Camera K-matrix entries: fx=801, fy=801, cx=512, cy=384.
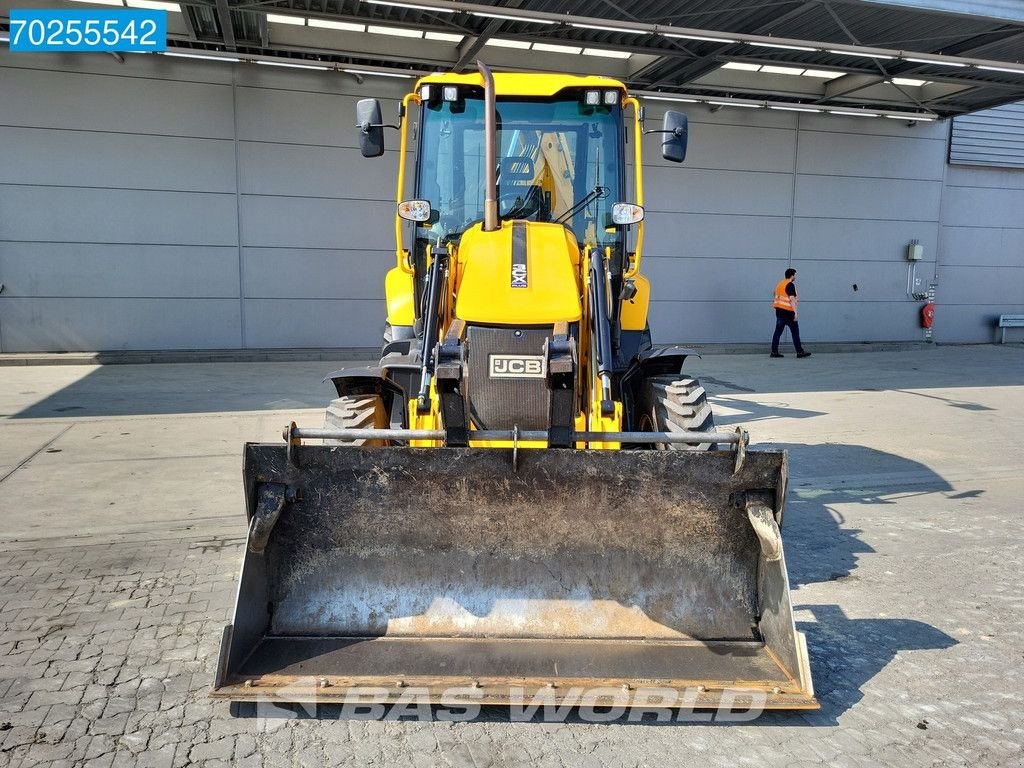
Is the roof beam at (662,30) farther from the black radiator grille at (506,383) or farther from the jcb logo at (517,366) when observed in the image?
the jcb logo at (517,366)

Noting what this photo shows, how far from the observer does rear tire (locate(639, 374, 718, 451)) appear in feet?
15.7

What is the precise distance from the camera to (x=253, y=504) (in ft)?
11.9

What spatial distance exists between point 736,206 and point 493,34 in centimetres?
689

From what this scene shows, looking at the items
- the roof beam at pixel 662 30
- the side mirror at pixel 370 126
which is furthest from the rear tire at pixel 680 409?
the roof beam at pixel 662 30

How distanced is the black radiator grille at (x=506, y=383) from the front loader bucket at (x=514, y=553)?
0.61 m

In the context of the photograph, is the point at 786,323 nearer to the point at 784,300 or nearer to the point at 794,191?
the point at 784,300

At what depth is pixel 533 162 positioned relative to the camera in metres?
5.57

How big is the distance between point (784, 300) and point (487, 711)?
14.1m

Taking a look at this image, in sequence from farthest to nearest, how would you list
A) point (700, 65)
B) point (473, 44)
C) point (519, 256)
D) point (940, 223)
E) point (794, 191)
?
point (940, 223) < point (794, 191) < point (700, 65) < point (473, 44) < point (519, 256)

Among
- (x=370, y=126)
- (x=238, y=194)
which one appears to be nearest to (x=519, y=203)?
(x=370, y=126)

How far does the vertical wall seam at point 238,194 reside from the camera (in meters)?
14.2

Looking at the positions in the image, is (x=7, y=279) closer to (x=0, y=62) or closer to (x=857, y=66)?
(x=0, y=62)

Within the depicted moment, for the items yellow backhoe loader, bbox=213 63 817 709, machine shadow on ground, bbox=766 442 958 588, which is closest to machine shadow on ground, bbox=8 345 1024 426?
machine shadow on ground, bbox=766 442 958 588

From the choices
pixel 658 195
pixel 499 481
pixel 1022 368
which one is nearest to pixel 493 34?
pixel 658 195
